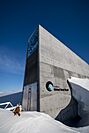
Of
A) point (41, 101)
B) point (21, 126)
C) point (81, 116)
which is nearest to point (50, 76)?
point (41, 101)

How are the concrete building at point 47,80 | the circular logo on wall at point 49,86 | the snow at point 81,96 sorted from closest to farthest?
the concrete building at point 47,80
the circular logo on wall at point 49,86
the snow at point 81,96

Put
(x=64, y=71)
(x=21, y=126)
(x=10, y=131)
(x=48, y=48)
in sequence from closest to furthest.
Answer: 1. (x=10, y=131)
2. (x=21, y=126)
3. (x=48, y=48)
4. (x=64, y=71)

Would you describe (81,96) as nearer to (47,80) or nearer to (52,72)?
(52,72)

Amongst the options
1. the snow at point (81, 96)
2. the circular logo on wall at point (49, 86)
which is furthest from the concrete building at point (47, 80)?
the snow at point (81, 96)

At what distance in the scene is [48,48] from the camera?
14.5m

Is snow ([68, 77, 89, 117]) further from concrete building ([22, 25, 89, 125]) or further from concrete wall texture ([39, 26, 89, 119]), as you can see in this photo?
concrete wall texture ([39, 26, 89, 119])

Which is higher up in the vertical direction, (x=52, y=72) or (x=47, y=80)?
(x=52, y=72)

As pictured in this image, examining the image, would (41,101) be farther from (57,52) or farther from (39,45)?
(57,52)

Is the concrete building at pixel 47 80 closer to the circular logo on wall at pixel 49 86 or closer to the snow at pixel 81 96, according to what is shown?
the circular logo on wall at pixel 49 86

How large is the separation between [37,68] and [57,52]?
193 inches

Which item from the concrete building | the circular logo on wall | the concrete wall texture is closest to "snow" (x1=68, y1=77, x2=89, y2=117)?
the concrete building

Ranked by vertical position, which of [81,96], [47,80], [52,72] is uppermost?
[52,72]

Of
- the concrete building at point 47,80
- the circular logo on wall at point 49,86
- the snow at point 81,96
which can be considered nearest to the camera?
the concrete building at point 47,80

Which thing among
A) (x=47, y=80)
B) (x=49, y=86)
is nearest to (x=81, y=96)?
(x=49, y=86)
